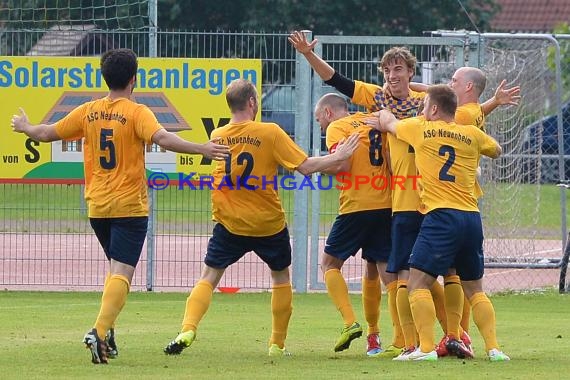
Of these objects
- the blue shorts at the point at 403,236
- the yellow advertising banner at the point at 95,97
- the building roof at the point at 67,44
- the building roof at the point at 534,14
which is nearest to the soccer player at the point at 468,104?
the blue shorts at the point at 403,236

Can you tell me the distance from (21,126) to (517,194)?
9.05m

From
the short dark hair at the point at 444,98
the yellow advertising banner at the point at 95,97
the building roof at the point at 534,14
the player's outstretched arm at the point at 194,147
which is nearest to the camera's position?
the player's outstretched arm at the point at 194,147

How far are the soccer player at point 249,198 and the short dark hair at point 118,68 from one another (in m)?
0.75

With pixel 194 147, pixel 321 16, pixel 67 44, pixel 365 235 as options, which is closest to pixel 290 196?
pixel 67 44

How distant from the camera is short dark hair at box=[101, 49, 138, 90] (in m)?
9.46

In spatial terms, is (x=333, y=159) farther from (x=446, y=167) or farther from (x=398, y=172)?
(x=446, y=167)

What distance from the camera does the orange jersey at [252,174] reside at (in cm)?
971

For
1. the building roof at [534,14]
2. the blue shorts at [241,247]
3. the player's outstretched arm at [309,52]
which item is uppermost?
the building roof at [534,14]

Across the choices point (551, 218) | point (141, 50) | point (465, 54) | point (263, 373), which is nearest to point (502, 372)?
point (263, 373)

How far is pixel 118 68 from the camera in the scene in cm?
947

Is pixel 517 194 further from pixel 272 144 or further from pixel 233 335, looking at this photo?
pixel 272 144

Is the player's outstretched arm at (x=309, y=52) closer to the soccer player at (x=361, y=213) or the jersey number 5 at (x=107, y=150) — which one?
the soccer player at (x=361, y=213)

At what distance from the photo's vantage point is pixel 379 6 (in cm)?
4125

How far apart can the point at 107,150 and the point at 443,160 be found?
2.34 m
